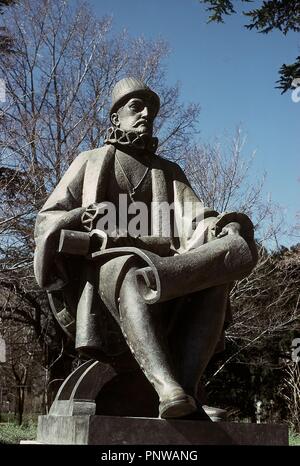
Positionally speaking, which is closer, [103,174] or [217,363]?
[103,174]

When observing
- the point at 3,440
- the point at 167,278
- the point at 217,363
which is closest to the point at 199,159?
the point at 217,363

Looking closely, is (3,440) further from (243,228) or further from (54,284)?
(243,228)

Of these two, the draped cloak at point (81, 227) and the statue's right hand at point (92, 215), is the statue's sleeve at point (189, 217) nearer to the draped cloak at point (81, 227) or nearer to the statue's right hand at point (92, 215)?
the draped cloak at point (81, 227)

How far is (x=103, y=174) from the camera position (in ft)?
12.7

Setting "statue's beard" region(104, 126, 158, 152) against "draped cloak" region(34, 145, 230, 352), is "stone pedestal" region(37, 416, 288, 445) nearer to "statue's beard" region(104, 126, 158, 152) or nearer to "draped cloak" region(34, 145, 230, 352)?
"draped cloak" region(34, 145, 230, 352)

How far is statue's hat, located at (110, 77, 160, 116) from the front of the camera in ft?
13.5

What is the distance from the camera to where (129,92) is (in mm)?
4105

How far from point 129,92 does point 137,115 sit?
174 mm

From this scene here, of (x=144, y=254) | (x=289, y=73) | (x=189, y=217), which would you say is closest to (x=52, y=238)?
(x=144, y=254)

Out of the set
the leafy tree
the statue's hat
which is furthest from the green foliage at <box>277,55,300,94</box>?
the statue's hat

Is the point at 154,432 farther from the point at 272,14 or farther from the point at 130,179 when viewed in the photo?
the point at 272,14

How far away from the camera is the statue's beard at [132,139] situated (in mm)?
4035

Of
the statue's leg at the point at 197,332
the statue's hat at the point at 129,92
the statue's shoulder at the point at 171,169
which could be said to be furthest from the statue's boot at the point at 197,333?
the statue's hat at the point at 129,92
